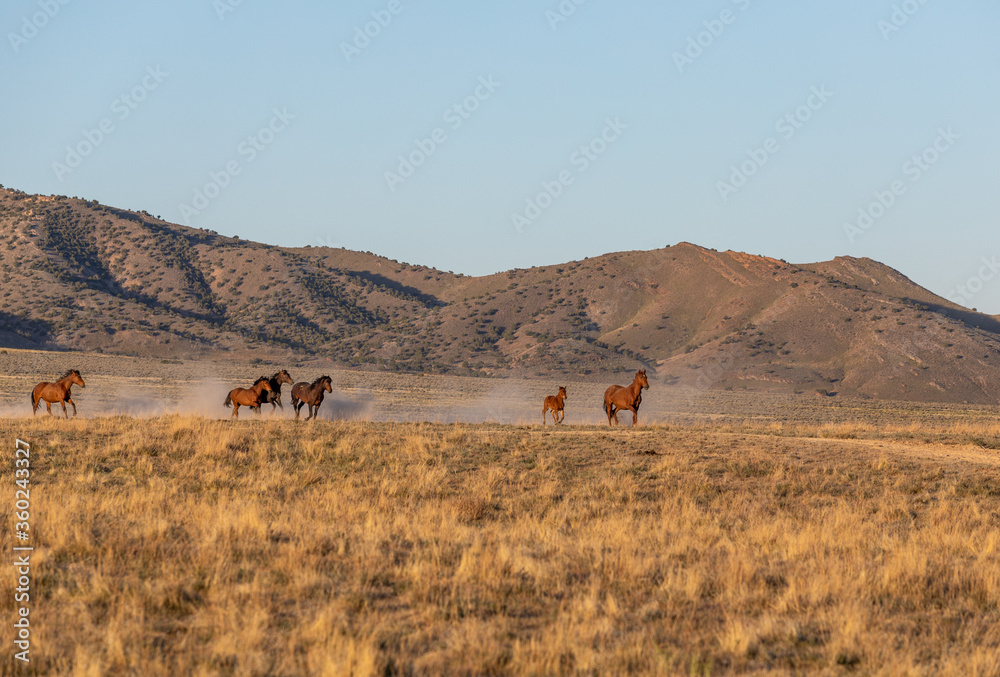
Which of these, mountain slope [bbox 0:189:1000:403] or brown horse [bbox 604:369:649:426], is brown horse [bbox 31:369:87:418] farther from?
mountain slope [bbox 0:189:1000:403]

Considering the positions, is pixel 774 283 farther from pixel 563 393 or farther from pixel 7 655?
pixel 7 655

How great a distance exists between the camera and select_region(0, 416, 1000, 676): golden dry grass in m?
7.56

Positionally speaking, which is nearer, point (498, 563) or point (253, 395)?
point (498, 563)

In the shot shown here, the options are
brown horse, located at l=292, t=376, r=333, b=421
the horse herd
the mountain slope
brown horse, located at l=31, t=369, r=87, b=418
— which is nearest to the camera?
brown horse, located at l=31, t=369, r=87, b=418

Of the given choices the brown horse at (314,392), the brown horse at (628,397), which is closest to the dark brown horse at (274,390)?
the brown horse at (314,392)

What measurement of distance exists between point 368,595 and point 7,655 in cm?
328

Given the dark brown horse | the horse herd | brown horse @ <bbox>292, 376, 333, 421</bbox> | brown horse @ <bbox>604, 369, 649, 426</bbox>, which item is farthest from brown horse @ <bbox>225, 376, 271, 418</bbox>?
brown horse @ <bbox>604, 369, 649, 426</bbox>

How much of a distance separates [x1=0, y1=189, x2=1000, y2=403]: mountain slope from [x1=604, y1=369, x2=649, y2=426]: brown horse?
3987 cm

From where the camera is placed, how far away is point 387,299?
130 meters

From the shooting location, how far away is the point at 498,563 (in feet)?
33.8

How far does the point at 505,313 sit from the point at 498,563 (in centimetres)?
10612

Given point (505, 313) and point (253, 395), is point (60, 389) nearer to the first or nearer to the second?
point (253, 395)

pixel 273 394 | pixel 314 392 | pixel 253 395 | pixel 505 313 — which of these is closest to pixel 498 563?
pixel 253 395

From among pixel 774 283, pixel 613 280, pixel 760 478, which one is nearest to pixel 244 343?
pixel 613 280
